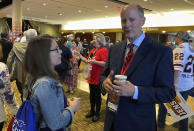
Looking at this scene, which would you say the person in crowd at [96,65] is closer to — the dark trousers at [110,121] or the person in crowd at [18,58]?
the person in crowd at [18,58]

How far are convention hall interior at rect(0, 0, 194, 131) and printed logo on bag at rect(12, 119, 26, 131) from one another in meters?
1.05

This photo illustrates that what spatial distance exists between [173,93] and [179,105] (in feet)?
4.33

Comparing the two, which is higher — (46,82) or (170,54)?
(170,54)

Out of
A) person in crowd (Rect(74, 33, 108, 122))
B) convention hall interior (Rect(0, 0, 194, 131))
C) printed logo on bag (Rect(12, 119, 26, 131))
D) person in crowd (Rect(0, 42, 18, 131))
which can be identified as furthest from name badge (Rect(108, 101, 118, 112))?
person in crowd (Rect(74, 33, 108, 122))

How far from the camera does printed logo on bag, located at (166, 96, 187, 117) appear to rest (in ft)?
7.19

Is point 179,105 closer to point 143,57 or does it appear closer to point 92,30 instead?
point 143,57

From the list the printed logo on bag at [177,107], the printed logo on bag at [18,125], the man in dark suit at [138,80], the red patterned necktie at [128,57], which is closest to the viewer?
the printed logo on bag at [18,125]

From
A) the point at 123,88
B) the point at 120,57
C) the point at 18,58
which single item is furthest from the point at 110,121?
the point at 18,58

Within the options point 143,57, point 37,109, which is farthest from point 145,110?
point 37,109

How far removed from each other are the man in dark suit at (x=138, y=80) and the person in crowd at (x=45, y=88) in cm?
36

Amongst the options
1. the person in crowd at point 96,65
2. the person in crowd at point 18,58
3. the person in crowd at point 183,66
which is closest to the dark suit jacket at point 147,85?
the person in crowd at point 183,66

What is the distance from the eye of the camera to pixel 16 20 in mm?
8023

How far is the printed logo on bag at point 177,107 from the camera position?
86.3 inches

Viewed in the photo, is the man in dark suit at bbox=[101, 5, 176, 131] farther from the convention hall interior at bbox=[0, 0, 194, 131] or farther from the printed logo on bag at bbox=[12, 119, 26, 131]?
the convention hall interior at bbox=[0, 0, 194, 131]
